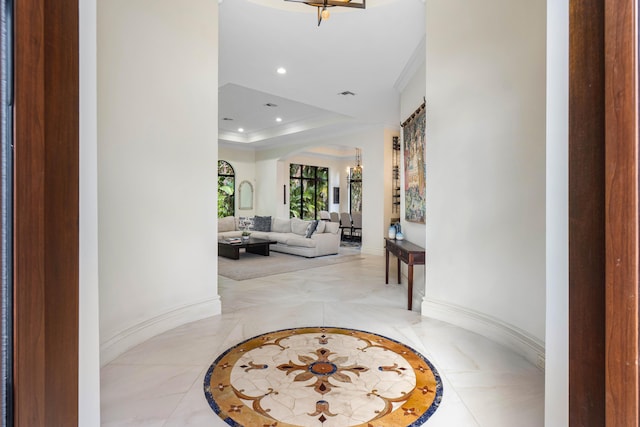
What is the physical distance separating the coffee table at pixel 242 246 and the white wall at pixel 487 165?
174 inches

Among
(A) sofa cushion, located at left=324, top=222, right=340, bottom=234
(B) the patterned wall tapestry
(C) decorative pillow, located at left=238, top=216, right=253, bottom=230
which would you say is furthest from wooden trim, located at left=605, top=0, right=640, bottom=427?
(C) decorative pillow, located at left=238, top=216, right=253, bottom=230

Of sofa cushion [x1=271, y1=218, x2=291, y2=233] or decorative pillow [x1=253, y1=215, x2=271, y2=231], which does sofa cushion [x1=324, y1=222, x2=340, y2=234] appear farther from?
decorative pillow [x1=253, y1=215, x2=271, y2=231]

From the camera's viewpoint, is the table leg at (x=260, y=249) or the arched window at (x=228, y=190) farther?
the arched window at (x=228, y=190)

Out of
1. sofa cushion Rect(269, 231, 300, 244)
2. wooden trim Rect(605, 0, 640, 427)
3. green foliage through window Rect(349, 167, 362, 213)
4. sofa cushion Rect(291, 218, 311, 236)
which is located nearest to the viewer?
wooden trim Rect(605, 0, 640, 427)

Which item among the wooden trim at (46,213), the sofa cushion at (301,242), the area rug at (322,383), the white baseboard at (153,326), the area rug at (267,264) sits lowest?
the area rug at (322,383)

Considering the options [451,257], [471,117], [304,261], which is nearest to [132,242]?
[451,257]

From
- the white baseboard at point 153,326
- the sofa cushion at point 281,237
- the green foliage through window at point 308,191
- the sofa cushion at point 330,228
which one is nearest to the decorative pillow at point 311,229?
the sofa cushion at point 330,228

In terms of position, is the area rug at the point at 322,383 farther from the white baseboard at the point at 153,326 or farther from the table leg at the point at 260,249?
the table leg at the point at 260,249

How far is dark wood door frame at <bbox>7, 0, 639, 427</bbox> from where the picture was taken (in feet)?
2.17

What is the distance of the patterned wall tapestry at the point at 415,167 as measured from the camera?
392 cm

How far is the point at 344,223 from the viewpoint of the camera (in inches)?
439

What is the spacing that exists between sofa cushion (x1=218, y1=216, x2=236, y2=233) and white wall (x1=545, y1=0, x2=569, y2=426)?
26.6 ft

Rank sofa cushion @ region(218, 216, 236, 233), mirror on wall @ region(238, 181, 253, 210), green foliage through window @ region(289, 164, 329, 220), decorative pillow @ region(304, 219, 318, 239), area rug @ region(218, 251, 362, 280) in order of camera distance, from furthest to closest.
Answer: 1. green foliage through window @ region(289, 164, 329, 220)
2. mirror on wall @ region(238, 181, 253, 210)
3. sofa cushion @ region(218, 216, 236, 233)
4. decorative pillow @ region(304, 219, 318, 239)
5. area rug @ region(218, 251, 362, 280)

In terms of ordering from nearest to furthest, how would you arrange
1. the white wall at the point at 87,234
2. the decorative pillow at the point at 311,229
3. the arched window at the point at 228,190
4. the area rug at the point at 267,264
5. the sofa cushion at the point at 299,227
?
the white wall at the point at 87,234
the area rug at the point at 267,264
the decorative pillow at the point at 311,229
the sofa cushion at the point at 299,227
the arched window at the point at 228,190
